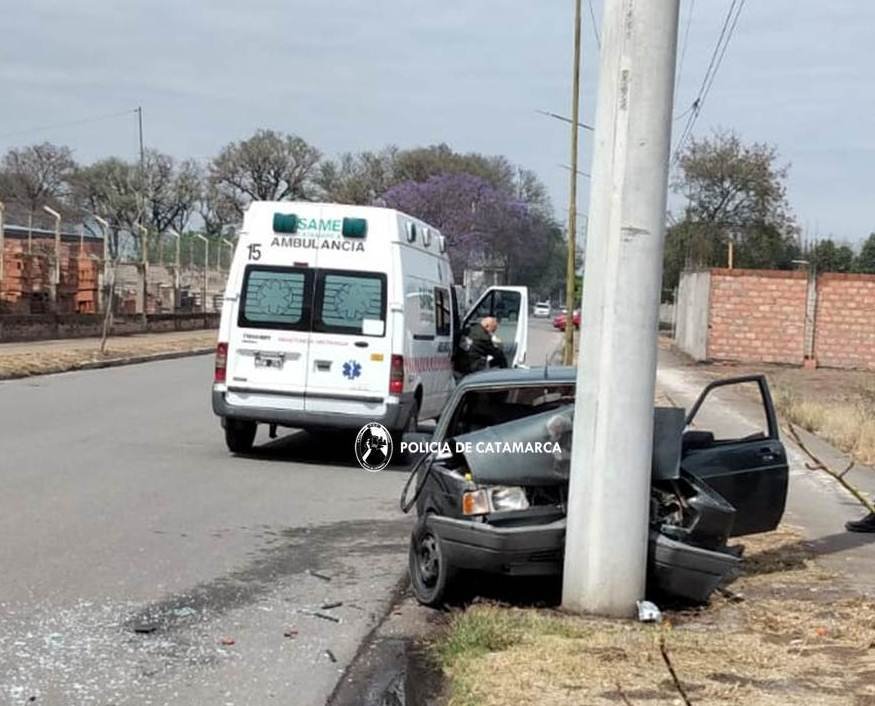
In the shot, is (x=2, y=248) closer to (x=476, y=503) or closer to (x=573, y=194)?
(x=573, y=194)

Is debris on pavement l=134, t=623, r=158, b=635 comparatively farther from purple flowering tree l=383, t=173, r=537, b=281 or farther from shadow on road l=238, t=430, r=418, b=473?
purple flowering tree l=383, t=173, r=537, b=281

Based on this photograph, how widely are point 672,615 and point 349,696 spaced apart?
198cm

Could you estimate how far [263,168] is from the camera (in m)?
81.2

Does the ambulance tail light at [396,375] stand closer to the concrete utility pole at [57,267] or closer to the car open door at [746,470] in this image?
the car open door at [746,470]

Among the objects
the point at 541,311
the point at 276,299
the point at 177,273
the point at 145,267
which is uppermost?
the point at 145,267

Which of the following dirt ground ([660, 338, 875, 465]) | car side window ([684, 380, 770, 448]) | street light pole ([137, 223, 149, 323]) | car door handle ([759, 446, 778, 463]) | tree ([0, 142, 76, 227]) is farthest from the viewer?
tree ([0, 142, 76, 227])

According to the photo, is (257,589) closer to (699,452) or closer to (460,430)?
(460,430)

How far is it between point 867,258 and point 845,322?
33448 millimetres

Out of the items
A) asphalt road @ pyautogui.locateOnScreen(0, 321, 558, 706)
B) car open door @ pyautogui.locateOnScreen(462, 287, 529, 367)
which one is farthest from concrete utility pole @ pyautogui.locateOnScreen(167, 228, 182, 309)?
asphalt road @ pyautogui.locateOnScreen(0, 321, 558, 706)

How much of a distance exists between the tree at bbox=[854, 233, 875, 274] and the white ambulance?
54.0m

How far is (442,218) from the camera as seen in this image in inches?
2379

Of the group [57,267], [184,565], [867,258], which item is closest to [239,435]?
[184,565]

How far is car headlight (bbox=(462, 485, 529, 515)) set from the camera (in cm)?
632

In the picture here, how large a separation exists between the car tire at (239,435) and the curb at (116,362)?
10047 millimetres
